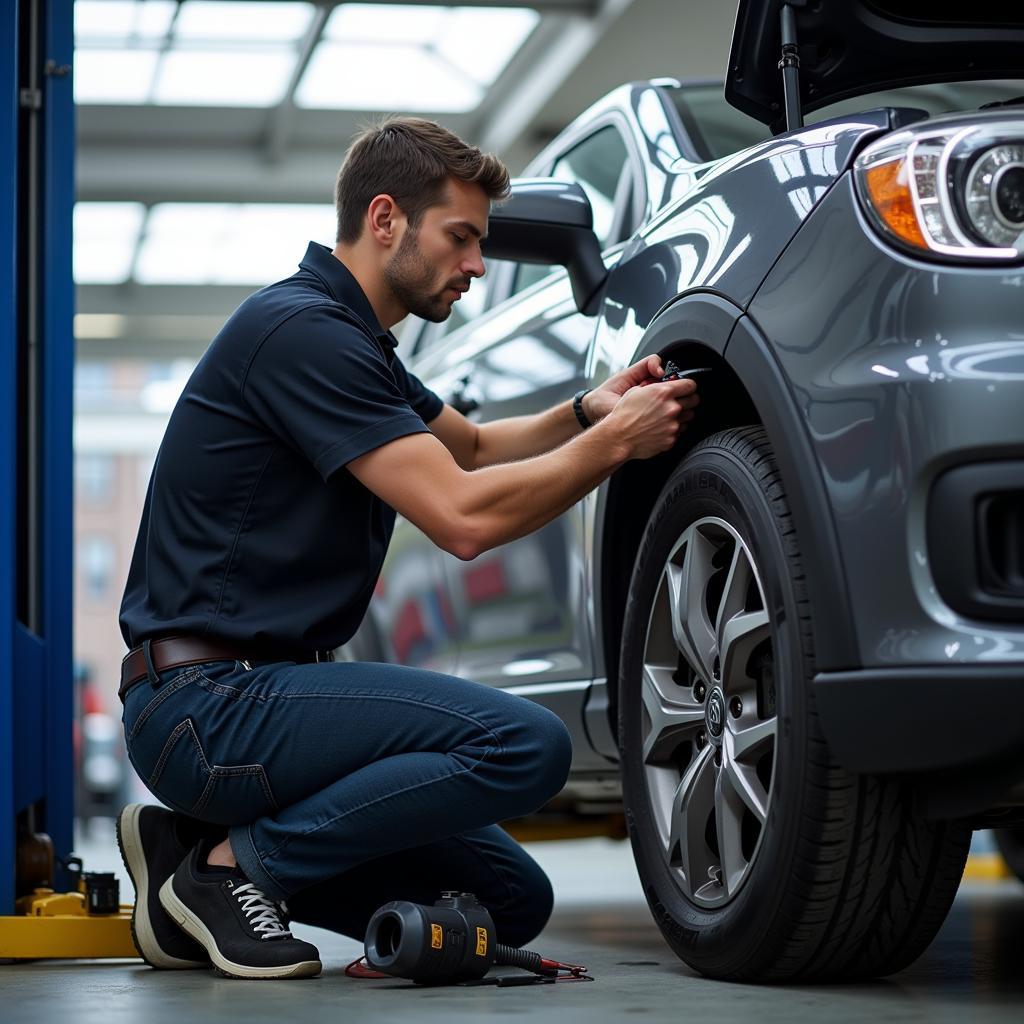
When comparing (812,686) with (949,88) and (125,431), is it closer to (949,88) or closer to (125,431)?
(949,88)

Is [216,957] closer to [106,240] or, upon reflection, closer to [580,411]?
[580,411]

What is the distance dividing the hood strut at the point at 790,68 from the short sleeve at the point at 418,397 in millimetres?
860

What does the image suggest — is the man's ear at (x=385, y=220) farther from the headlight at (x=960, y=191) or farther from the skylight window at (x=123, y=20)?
the skylight window at (x=123, y=20)

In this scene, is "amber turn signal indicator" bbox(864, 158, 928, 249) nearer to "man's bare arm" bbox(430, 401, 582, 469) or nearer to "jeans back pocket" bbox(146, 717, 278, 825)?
"man's bare arm" bbox(430, 401, 582, 469)

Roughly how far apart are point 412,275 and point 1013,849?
2.03 metres

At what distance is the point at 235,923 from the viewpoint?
7.98 ft

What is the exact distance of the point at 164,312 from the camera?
1630 centimetres

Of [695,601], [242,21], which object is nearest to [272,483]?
[695,601]

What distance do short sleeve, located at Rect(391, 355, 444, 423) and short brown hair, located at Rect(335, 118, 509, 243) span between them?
325 mm

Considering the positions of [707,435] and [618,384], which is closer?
[707,435]

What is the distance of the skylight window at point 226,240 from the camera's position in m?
14.3

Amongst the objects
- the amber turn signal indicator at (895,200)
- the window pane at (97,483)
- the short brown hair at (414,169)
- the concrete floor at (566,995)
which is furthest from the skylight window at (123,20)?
the window pane at (97,483)

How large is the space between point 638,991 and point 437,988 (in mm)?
295

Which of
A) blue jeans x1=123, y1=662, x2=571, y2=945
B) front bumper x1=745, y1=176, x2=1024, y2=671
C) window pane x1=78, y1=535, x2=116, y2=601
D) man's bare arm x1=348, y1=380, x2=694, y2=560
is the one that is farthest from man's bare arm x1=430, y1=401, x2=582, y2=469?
window pane x1=78, y1=535, x2=116, y2=601
